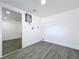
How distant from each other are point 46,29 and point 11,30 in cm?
325

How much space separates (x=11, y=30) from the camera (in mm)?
3051

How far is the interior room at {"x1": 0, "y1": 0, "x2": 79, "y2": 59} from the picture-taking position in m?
2.68

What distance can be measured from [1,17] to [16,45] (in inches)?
67.2

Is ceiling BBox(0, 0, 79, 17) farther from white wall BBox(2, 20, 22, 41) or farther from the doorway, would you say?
white wall BBox(2, 20, 22, 41)

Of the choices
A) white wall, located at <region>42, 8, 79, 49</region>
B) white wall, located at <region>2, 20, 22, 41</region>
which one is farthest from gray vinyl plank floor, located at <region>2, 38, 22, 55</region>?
white wall, located at <region>42, 8, 79, 49</region>

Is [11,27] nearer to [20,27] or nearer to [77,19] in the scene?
[20,27]

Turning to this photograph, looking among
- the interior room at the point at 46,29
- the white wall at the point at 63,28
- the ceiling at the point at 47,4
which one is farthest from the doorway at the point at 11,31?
the white wall at the point at 63,28

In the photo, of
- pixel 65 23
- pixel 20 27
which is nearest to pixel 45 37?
pixel 65 23

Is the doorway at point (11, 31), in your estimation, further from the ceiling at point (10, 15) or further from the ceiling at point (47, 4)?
the ceiling at point (47, 4)

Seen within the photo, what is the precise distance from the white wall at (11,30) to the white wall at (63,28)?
2685 millimetres

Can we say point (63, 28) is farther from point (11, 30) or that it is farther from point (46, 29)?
point (11, 30)

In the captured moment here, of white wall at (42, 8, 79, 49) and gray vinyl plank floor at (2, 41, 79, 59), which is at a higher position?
white wall at (42, 8, 79, 49)

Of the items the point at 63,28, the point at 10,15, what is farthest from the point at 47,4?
the point at 63,28

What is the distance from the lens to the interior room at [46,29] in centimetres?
268
